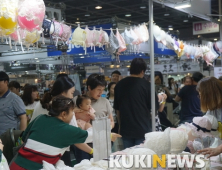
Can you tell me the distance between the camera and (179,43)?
21.4 feet

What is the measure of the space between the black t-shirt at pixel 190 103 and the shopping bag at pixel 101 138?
2921 mm

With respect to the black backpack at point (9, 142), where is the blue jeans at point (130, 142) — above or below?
below

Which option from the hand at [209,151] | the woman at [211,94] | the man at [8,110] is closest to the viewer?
the hand at [209,151]

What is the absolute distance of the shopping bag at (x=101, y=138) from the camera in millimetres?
1792

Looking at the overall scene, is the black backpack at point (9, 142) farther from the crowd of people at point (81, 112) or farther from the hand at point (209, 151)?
the hand at point (209, 151)

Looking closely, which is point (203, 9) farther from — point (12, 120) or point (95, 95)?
point (12, 120)

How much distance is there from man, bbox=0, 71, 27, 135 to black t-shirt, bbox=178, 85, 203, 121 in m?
2.44

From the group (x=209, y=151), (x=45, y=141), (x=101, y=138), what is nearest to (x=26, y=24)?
(x=45, y=141)

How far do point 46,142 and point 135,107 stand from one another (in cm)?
151

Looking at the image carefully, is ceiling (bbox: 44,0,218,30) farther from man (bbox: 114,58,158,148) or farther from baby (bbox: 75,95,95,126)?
baby (bbox: 75,95,95,126)

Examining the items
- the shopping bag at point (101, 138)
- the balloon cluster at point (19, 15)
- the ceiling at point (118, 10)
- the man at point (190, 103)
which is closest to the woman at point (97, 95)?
the balloon cluster at point (19, 15)

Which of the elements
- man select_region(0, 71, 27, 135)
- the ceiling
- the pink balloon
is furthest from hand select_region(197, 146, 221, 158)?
the ceiling

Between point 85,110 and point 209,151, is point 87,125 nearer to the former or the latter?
point 85,110

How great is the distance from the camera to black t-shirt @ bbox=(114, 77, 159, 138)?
11.0ft
